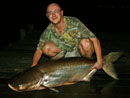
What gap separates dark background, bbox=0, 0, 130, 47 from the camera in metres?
20.4

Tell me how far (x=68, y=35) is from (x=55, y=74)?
1.04m

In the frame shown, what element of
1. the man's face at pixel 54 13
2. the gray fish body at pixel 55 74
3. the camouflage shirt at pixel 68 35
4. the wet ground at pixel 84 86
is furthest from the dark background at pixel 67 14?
the gray fish body at pixel 55 74

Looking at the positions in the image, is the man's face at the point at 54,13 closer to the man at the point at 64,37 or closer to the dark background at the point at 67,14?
the man at the point at 64,37

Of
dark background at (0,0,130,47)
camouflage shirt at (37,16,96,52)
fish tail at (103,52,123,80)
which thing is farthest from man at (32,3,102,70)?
dark background at (0,0,130,47)

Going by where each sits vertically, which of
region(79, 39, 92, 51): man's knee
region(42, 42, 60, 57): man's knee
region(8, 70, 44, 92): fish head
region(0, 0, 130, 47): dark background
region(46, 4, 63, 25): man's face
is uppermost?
region(46, 4, 63, 25): man's face

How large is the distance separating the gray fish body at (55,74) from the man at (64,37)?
344 mm

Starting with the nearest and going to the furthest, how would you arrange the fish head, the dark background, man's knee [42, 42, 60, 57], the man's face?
the fish head, the man's face, man's knee [42, 42, 60, 57], the dark background

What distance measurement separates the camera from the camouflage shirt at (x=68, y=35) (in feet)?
13.2

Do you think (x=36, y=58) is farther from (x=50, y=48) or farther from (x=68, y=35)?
(x=68, y=35)

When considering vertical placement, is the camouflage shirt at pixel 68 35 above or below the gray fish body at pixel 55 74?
above

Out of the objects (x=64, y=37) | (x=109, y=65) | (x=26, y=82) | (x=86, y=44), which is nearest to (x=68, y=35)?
(x=64, y=37)

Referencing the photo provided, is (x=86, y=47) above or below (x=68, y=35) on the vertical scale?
below

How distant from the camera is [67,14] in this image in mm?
30375

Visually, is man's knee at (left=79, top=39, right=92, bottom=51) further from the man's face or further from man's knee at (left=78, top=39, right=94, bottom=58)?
the man's face
